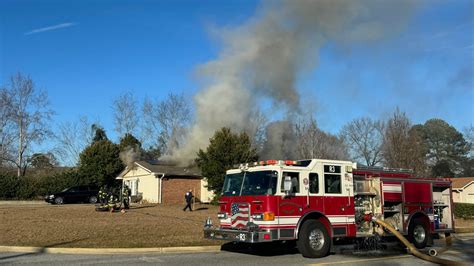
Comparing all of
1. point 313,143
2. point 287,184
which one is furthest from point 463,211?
point 287,184

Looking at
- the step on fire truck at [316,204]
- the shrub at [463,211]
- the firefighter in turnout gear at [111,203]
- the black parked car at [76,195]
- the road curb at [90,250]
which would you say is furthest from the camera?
the black parked car at [76,195]

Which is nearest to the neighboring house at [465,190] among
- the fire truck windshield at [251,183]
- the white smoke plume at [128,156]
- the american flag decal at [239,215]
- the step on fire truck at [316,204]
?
the white smoke plume at [128,156]

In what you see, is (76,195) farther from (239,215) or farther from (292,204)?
(292,204)

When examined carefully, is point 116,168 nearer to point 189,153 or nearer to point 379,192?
point 189,153

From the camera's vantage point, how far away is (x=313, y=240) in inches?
429

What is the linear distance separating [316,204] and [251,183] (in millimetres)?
1660

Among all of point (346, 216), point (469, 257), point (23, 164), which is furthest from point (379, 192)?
point (23, 164)

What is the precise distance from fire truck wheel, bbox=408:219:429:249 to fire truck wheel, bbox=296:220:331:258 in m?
3.56

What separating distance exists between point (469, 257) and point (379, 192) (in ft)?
8.89

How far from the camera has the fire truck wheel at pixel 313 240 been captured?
1069 cm

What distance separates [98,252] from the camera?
11234 mm

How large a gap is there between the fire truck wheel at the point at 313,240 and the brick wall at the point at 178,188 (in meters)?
23.6

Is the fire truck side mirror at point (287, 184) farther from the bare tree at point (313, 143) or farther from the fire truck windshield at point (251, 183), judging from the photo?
the bare tree at point (313, 143)

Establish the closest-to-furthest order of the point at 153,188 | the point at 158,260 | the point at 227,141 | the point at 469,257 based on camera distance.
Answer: the point at 158,260 < the point at 469,257 < the point at 227,141 < the point at 153,188
